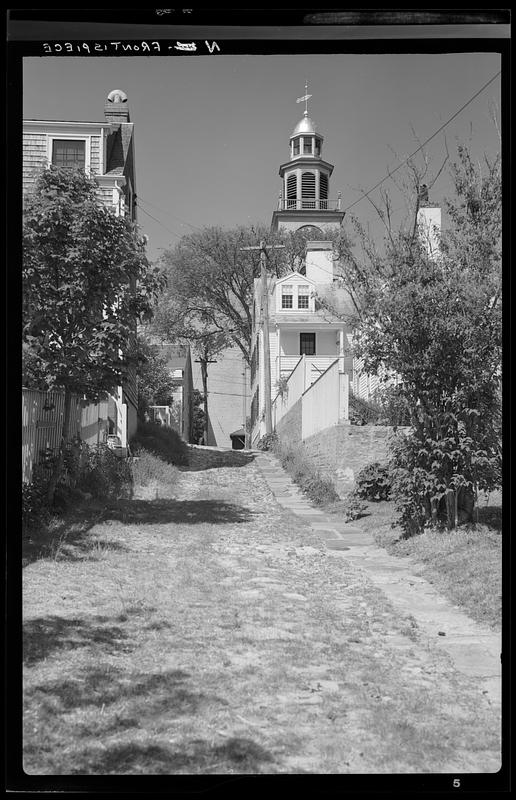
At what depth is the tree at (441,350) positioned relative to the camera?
5.90 m

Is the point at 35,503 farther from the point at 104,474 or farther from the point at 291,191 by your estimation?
the point at 104,474

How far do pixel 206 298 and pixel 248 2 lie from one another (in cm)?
194

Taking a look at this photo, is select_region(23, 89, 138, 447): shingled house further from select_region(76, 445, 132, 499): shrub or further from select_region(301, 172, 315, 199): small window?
select_region(76, 445, 132, 499): shrub

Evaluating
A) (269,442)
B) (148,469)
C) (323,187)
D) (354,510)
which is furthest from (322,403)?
(323,187)

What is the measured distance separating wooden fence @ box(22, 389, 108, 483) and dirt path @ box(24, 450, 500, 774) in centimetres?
57

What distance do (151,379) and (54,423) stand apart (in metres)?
0.69

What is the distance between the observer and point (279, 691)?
2514 mm

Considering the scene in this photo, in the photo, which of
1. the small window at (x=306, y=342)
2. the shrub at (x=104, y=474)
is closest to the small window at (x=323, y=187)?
the shrub at (x=104, y=474)

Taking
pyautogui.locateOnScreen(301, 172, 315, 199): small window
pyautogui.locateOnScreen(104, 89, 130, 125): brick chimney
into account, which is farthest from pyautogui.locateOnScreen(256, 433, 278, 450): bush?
pyautogui.locateOnScreen(104, 89, 130, 125): brick chimney

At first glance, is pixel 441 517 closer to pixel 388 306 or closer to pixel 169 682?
pixel 388 306

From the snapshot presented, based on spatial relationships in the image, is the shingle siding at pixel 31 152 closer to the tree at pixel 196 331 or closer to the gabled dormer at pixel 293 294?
the tree at pixel 196 331
